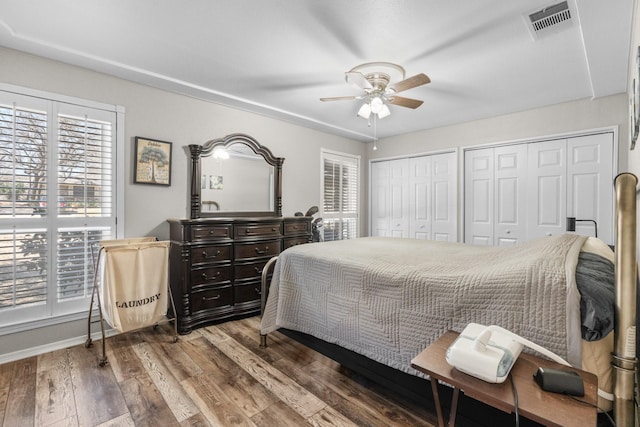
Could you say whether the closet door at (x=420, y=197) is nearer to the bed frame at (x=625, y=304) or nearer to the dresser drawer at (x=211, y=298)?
the dresser drawer at (x=211, y=298)

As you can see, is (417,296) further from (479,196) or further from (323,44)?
(479,196)

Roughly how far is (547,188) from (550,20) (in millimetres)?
2318

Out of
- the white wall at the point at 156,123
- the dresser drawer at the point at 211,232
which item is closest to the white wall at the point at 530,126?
the white wall at the point at 156,123

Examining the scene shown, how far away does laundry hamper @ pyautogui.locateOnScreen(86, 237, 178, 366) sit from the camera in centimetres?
243

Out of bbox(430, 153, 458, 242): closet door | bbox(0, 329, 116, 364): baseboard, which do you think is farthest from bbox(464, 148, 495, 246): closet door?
bbox(0, 329, 116, 364): baseboard

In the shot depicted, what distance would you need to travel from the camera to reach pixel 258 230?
351 centimetres

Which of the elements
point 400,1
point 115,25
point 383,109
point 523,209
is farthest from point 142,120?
point 523,209

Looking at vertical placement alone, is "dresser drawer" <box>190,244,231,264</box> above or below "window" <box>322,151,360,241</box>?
below

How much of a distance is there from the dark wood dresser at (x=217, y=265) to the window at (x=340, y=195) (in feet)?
4.82

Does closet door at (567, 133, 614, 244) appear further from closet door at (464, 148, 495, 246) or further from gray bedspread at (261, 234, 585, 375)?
gray bedspread at (261, 234, 585, 375)

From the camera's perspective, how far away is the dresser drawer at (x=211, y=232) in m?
3.03

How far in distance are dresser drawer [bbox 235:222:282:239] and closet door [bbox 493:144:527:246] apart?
2968 millimetres

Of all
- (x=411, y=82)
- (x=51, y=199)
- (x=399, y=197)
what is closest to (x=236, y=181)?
(x=51, y=199)

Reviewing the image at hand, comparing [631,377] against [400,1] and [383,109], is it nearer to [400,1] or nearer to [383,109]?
[400,1]
